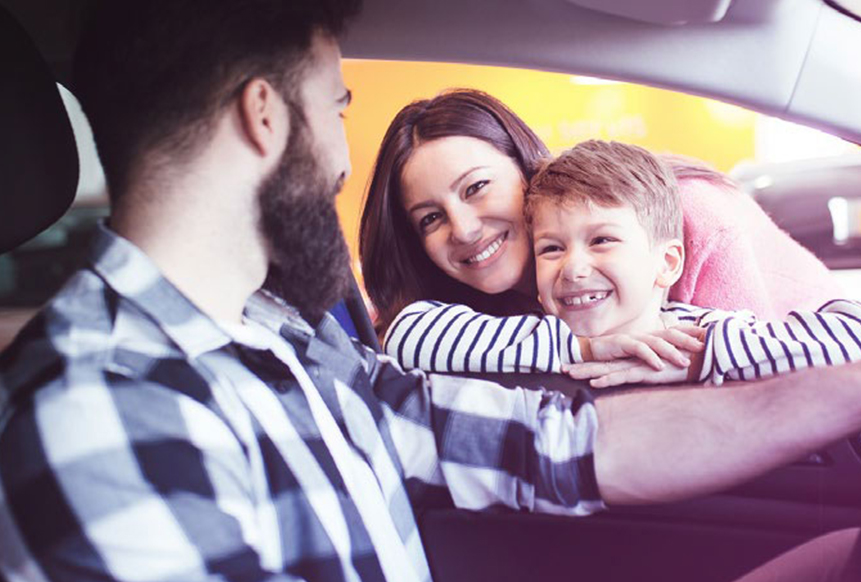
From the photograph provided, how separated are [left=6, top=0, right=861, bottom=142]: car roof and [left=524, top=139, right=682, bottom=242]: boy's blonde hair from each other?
0.44ft

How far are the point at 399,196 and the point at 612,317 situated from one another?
45 centimetres

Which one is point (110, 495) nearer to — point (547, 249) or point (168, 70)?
point (168, 70)

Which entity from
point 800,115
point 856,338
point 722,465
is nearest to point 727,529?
point 722,465

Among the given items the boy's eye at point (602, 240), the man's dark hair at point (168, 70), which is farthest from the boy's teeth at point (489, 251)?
the man's dark hair at point (168, 70)

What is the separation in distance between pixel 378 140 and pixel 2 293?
0.65m

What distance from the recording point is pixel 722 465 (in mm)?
991

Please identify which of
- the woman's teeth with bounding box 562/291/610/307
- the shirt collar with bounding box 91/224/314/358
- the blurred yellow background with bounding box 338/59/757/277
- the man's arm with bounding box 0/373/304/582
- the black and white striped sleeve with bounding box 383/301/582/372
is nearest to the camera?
the man's arm with bounding box 0/373/304/582

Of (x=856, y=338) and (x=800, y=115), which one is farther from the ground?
(x=800, y=115)

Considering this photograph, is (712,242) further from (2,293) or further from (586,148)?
(2,293)

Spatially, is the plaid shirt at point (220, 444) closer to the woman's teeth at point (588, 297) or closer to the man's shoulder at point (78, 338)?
the man's shoulder at point (78, 338)

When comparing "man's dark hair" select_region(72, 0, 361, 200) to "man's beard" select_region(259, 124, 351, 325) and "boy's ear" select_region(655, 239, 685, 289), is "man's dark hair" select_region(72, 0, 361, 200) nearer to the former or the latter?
"man's beard" select_region(259, 124, 351, 325)

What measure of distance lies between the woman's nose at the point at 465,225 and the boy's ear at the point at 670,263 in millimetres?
304

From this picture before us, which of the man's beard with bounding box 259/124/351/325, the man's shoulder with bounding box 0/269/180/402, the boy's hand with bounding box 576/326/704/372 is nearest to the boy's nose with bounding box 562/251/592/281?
the boy's hand with bounding box 576/326/704/372

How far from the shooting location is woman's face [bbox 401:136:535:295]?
1.46 meters
